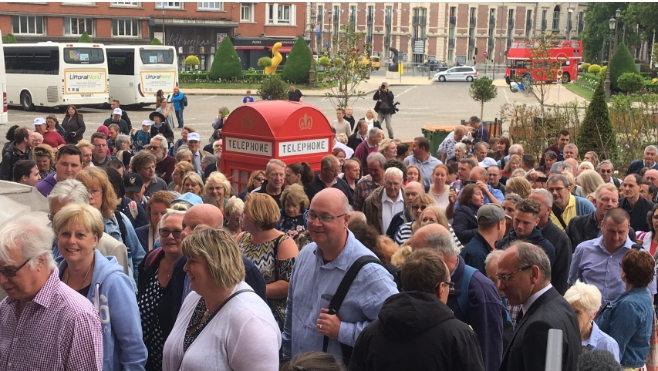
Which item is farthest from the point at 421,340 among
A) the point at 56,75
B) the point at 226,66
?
the point at 226,66

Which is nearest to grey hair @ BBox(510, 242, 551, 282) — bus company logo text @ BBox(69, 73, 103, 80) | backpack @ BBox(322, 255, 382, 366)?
backpack @ BBox(322, 255, 382, 366)

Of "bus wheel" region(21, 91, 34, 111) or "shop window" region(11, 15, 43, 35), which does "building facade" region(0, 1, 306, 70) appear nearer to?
"shop window" region(11, 15, 43, 35)

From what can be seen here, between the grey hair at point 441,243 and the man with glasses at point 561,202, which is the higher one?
the grey hair at point 441,243

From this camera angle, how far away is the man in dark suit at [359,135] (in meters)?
15.5

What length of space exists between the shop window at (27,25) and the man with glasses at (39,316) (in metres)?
61.0

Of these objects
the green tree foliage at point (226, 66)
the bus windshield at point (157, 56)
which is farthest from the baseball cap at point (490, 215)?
the green tree foliage at point (226, 66)

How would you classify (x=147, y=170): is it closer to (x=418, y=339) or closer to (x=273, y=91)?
(x=418, y=339)

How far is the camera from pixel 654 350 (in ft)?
18.5

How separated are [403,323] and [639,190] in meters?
6.03

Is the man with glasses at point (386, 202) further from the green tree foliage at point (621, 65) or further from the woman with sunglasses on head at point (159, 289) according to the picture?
the green tree foliage at point (621, 65)

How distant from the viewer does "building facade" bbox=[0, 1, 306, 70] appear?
59.8m

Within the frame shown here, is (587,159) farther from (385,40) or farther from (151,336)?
(385,40)

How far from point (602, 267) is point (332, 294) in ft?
10.3

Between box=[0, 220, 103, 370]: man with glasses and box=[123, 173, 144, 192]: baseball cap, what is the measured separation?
444 centimetres
